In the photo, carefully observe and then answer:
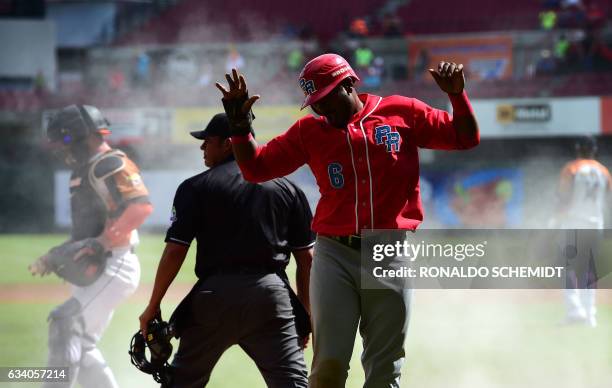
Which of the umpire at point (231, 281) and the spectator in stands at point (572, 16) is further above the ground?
the spectator in stands at point (572, 16)

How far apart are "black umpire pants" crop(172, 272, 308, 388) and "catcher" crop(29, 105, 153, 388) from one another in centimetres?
112

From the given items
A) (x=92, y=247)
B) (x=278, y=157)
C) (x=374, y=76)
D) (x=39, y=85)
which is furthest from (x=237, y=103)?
(x=39, y=85)

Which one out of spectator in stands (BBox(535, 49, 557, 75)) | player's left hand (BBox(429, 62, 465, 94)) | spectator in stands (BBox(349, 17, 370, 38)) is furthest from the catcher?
spectator in stands (BBox(349, 17, 370, 38))

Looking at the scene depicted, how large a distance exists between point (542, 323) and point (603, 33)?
17114mm

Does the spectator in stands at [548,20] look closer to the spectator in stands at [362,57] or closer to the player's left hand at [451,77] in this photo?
the spectator in stands at [362,57]

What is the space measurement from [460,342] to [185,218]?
4.67 m

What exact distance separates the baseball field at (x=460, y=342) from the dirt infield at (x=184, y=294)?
0.01 m

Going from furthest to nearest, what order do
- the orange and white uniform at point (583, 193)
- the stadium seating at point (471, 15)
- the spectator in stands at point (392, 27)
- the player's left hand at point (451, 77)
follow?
the spectator in stands at point (392, 27) → the stadium seating at point (471, 15) → the orange and white uniform at point (583, 193) → the player's left hand at point (451, 77)

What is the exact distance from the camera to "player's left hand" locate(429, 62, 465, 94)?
4.17 meters

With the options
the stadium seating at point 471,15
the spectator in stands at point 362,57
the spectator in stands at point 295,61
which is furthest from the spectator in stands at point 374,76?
the stadium seating at point 471,15

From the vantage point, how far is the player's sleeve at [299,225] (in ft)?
16.4

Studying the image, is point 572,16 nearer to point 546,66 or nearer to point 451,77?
point 546,66

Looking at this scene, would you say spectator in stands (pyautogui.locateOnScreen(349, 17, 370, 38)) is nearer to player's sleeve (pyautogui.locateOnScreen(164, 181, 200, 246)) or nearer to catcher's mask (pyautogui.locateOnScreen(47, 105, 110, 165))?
catcher's mask (pyautogui.locateOnScreen(47, 105, 110, 165))

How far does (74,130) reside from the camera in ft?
20.3
